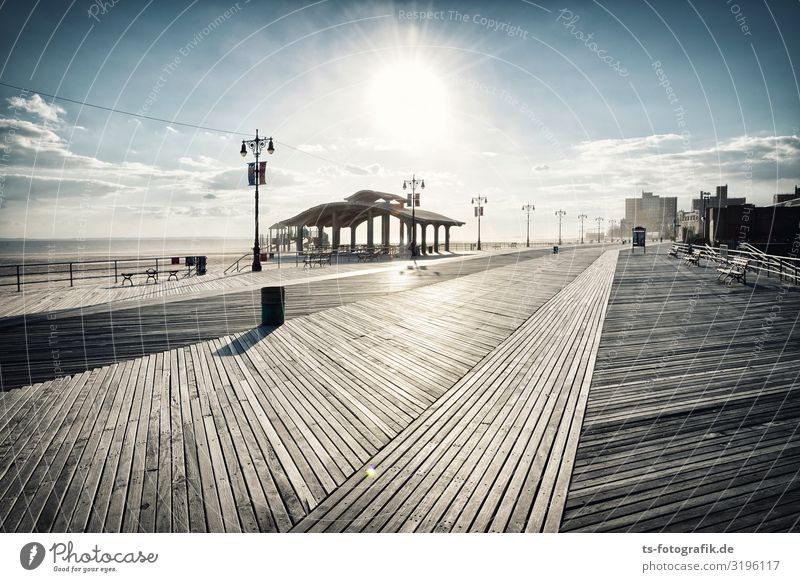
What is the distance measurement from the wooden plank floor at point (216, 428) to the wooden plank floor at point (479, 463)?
24 centimetres

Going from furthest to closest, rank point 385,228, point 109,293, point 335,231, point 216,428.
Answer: point 385,228, point 335,231, point 109,293, point 216,428

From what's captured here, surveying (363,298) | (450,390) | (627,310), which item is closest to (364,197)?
(363,298)

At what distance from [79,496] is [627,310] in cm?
1274

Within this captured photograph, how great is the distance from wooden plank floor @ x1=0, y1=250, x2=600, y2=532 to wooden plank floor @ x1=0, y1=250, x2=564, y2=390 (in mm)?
655

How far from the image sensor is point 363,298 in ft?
45.6

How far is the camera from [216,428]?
4.34 meters

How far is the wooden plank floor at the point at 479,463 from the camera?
9.52ft

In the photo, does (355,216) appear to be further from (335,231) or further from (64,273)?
(64,273)

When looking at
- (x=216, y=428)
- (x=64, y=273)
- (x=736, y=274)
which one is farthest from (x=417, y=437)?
(x=64, y=273)

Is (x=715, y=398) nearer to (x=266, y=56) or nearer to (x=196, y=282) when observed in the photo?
(x=266, y=56)

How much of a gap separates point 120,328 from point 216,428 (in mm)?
6559

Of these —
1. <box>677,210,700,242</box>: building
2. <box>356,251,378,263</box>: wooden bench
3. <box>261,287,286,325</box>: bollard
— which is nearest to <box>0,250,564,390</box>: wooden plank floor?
<box>261,287,286,325</box>: bollard

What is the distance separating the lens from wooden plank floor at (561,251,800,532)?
2.97 m

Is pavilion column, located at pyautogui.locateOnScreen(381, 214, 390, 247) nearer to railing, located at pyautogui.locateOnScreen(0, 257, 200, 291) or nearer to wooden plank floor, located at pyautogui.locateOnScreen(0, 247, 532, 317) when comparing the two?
railing, located at pyautogui.locateOnScreen(0, 257, 200, 291)
